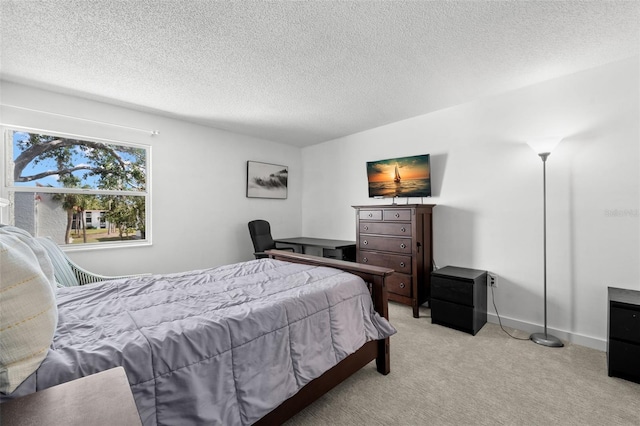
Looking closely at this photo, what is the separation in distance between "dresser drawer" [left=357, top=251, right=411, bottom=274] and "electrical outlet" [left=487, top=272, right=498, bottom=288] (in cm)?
85

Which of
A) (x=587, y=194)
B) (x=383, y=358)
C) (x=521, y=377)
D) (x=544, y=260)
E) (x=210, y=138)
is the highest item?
(x=210, y=138)

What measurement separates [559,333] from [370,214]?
88.1 inches

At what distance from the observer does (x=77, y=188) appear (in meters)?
3.33

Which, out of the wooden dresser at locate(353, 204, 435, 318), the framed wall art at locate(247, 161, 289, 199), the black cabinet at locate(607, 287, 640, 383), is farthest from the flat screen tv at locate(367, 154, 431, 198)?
the black cabinet at locate(607, 287, 640, 383)

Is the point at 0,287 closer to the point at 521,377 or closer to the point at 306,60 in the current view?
the point at 306,60

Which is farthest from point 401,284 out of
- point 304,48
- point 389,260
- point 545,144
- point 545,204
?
point 304,48

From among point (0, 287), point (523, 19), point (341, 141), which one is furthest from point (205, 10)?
point (341, 141)

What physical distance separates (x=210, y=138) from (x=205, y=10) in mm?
2617

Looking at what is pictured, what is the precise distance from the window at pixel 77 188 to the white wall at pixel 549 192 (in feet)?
12.1

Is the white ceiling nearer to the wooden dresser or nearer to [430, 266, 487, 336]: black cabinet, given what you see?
the wooden dresser

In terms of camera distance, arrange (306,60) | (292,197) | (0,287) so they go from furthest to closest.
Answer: (292,197), (306,60), (0,287)

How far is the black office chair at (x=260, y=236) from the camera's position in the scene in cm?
442

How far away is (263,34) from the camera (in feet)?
6.94

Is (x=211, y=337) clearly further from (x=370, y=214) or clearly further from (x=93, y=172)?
(x=93, y=172)
